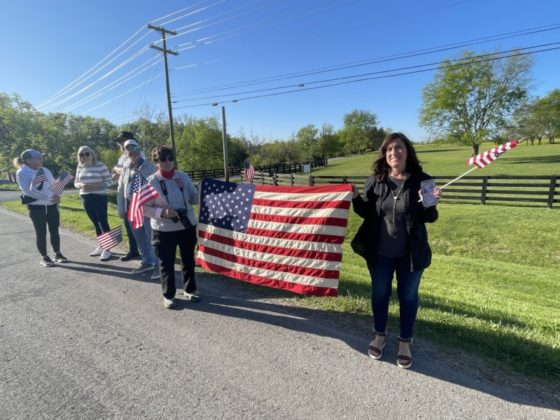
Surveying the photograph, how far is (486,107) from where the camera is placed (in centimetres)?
3625

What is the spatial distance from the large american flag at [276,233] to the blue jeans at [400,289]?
90 cm

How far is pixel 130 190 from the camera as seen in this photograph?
16.8 ft

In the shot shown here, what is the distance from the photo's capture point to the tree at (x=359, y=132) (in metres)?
89.6

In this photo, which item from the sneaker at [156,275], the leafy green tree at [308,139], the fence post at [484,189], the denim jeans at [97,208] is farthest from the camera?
the leafy green tree at [308,139]

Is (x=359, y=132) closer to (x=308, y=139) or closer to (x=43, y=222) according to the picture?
(x=308, y=139)

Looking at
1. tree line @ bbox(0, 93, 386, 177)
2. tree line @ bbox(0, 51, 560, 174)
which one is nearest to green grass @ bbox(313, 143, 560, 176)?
tree line @ bbox(0, 51, 560, 174)

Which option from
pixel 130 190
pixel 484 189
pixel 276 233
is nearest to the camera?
pixel 276 233

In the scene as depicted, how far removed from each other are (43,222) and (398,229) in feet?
20.1

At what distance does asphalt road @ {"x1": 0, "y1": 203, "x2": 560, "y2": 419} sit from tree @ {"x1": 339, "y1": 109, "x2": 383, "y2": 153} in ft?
293

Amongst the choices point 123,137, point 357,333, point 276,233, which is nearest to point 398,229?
point 357,333

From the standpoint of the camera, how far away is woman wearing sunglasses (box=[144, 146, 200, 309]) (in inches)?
151

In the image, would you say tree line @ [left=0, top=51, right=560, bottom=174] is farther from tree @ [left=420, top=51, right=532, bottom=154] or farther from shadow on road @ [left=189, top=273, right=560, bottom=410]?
shadow on road @ [left=189, top=273, right=560, bottom=410]

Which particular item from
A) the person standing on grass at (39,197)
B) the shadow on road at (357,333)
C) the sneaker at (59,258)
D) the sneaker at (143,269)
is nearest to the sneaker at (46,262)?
the person standing on grass at (39,197)

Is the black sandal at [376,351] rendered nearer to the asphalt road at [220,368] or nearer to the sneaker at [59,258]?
the asphalt road at [220,368]
